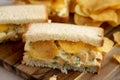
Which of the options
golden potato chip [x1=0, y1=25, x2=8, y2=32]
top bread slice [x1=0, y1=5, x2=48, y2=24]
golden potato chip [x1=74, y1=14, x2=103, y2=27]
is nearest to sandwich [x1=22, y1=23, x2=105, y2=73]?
top bread slice [x1=0, y1=5, x2=48, y2=24]

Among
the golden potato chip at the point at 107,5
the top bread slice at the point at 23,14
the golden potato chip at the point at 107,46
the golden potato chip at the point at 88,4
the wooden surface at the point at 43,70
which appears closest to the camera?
the wooden surface at the point at 43,70

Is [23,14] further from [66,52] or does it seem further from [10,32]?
[66,52]

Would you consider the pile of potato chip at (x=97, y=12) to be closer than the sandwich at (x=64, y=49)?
No

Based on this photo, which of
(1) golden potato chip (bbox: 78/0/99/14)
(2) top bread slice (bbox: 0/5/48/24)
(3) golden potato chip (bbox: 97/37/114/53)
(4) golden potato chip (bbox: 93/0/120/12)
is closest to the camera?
(3) golden potato chip (bbox: 97/37/114/53)

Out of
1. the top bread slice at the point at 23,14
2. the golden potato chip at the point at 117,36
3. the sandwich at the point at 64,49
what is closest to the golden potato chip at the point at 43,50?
the sandwich at the point at 64,49

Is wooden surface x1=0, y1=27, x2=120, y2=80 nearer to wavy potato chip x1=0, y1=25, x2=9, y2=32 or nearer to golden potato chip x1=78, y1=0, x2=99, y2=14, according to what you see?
wavy potato chip x1=0, y1=25, x2=9, y2=32

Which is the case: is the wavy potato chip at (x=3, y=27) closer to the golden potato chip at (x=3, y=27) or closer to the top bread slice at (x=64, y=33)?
the golden potato chip at (x=3, y=27)

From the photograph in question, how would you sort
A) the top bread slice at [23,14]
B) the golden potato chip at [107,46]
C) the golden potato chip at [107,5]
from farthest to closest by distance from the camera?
the golden potato chip at [107,5], the top bread slice at [23,14], the golden potato chip at [107,46]
